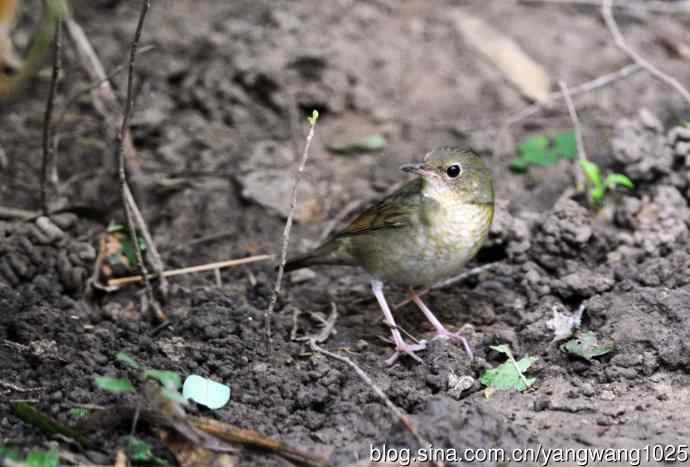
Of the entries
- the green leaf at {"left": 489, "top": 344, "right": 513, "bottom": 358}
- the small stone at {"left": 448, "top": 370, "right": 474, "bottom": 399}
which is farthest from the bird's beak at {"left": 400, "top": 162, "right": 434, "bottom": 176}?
the small stone at {"left": 448, "top": 370, "right": 474, "bottom": 399}

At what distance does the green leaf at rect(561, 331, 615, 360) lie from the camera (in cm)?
463

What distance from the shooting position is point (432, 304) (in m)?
5.77

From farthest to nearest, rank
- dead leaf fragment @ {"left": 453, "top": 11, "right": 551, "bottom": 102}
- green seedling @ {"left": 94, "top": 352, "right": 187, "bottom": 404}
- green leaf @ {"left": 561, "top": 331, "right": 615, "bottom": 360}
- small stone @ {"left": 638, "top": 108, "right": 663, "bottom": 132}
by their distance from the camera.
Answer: dead leaf fragment @ {"left": 453, "top": 11, "right": 551, "bottom": 102}
small stone @ {"left": 638, "top": 108, "right": 663, "bottom": 132}
green leaf @ {"left": 561, "top": 331, "right": 615, "bottom": 360}
green seedling @ {"left": 94, "top": 352, "right": 187, "bottom": 404}

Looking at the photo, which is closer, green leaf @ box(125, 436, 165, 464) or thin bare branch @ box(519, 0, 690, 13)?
green leaf @ box(125, 436, 165, 464)

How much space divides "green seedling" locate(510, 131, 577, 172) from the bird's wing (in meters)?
1.60

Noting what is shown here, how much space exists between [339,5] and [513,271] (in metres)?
3.82

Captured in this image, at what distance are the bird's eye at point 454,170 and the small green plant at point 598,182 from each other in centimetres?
113

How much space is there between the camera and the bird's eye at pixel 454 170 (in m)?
5.33

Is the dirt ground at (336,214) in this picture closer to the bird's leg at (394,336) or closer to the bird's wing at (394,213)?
the bird's leg at (394,336)

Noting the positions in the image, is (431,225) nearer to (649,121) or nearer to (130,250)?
(130,250)

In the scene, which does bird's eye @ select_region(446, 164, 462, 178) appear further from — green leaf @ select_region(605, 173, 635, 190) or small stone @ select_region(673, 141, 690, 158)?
small stone @ select_region(673, 141, 690, 158)

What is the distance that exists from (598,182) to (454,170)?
1278mm

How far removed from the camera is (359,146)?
7.33 metres

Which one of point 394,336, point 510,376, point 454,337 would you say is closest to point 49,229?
point 394,336
